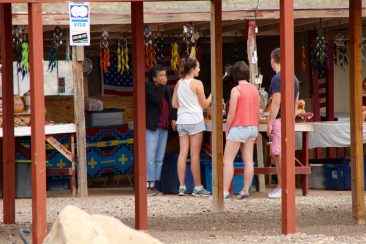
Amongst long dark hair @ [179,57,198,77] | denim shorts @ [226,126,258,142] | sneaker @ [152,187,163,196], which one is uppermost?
long dark hair @ [179,57,198,77]

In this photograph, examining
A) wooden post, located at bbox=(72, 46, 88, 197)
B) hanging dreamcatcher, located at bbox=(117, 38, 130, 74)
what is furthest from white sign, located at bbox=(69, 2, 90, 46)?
hanging dreamcatcher, located at bbox=(117, 38, 130, 74)

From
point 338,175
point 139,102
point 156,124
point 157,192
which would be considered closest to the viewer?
point 139,102

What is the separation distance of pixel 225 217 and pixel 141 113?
78.9 inches

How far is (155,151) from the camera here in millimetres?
16203

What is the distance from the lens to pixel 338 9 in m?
16.1

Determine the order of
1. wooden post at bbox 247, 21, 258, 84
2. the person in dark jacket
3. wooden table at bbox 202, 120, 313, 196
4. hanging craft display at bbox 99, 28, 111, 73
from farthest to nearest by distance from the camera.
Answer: hanging craft display at bbox 99, 28, 111, 73 → the person in dark jacket → wooden post at bbox 247, 21, 258, 84 → wooden table at bbox 202, 120, 313, 196

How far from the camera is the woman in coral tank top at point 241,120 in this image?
1459cm

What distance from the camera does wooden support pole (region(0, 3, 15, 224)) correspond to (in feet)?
40.9

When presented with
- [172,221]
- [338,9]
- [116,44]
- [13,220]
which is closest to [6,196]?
[13,220]

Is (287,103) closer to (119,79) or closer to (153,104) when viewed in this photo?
(153,104)

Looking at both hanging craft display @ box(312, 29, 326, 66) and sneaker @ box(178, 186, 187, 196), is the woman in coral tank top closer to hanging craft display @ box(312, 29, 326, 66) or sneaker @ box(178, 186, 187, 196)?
sneaker @ box(178, 186, 187, 196)

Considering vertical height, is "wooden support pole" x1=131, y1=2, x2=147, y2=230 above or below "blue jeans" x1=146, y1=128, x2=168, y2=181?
above

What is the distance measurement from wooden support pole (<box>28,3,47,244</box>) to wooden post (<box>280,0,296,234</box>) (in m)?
2.14

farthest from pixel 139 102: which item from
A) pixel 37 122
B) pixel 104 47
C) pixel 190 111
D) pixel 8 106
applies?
pixel 104 47
